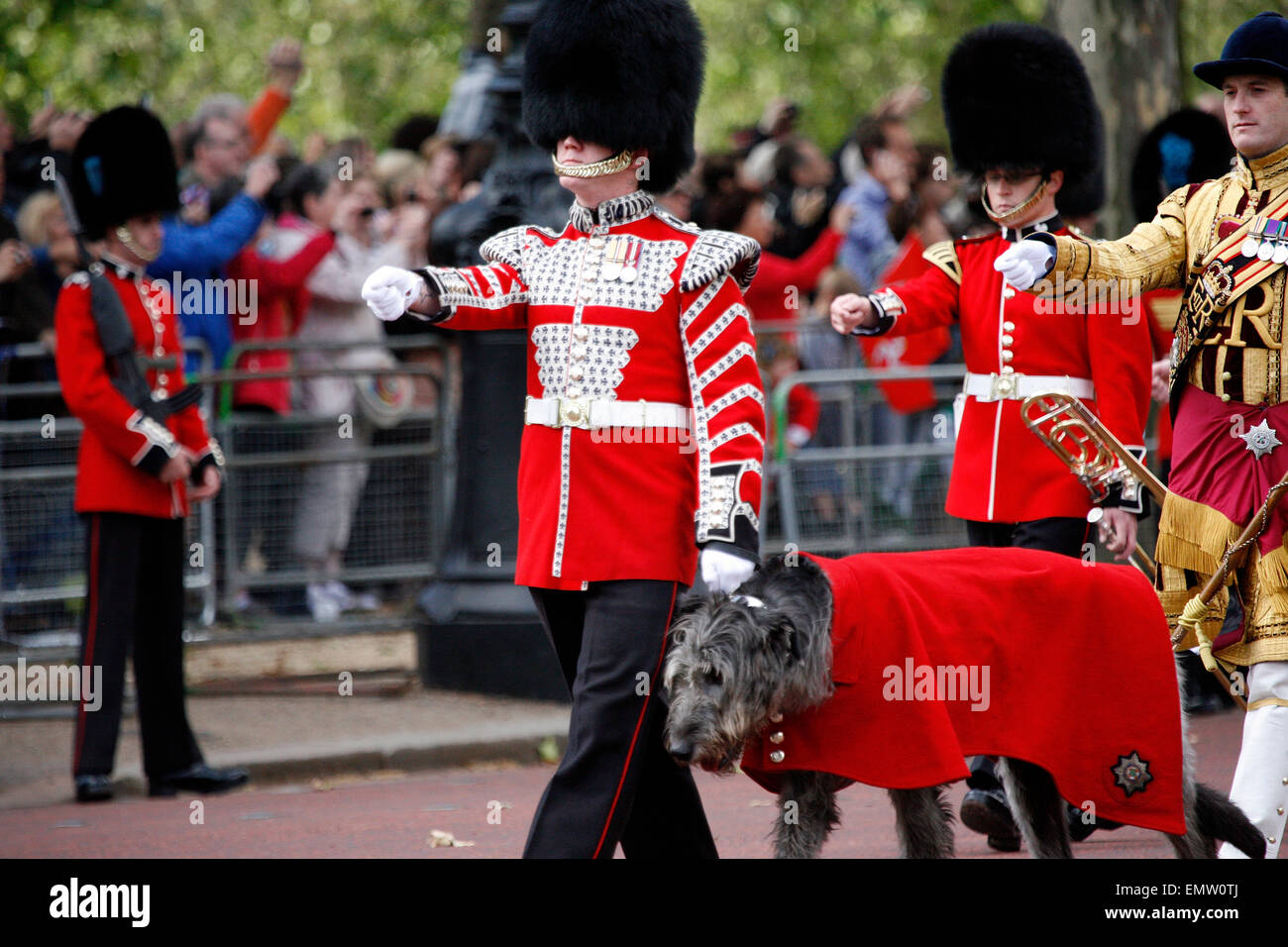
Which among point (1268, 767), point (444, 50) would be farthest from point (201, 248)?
point (444, 50)

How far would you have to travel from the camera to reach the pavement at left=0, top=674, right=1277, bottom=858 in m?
6.45

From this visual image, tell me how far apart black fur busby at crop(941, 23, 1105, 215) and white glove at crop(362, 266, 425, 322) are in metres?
2.53

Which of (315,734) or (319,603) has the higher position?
(319,603)

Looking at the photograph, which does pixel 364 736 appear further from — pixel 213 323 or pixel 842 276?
pixel 842 276

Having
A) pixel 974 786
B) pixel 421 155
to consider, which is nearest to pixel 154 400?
pixel 974 786

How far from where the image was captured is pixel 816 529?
10.2m

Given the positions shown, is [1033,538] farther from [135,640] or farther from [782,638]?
[135,640]

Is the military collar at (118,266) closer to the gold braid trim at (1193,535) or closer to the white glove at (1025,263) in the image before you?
the white glove at (1025,263)

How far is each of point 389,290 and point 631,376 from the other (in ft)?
2.18

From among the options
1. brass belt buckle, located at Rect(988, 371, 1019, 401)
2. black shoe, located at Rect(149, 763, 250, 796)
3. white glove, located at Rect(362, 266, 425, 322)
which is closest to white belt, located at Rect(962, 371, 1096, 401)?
brass belt buckle, located at Rect(988, 371, 1019, 401)

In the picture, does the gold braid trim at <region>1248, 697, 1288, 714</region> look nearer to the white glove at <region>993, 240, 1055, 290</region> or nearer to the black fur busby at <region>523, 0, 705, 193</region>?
the white glove at <region>993, 240, 1055, 290</region>

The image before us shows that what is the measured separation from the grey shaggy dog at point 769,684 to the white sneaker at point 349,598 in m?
5.13

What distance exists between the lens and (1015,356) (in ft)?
19.7
